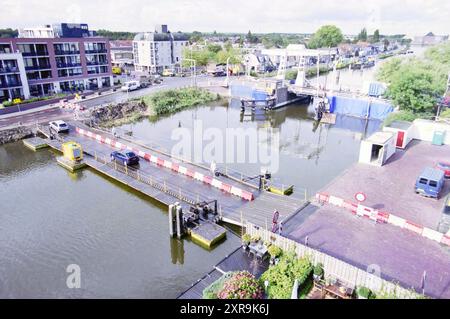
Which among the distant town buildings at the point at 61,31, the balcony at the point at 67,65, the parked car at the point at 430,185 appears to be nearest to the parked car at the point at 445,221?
the parked car at the point at 430,185

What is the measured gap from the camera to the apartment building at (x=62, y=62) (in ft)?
174

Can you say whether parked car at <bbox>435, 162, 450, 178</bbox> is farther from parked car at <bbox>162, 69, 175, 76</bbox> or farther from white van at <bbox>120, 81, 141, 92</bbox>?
parked car at <bbox>162, 69, 175, 76</bbox>

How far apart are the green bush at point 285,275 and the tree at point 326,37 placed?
150 meters

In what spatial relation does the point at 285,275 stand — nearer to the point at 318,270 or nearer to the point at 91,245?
the point at 318,270

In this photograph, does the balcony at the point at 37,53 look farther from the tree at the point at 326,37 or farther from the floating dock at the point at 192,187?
the tree at the point at 326,37

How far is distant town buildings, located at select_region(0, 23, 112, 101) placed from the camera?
165 feet

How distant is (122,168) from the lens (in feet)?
99.0

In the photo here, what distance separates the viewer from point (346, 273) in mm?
15539

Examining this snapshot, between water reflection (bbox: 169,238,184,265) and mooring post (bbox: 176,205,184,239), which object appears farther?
mooring post (bbox: 176,205,184,239)

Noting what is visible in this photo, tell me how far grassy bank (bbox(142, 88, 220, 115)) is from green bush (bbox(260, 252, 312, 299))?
132 ft

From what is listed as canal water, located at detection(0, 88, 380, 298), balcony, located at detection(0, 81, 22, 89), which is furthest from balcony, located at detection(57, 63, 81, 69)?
canal water, located at detection(0, 88, 380, 298)

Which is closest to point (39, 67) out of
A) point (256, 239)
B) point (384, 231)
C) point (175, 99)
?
point (175, 99)
